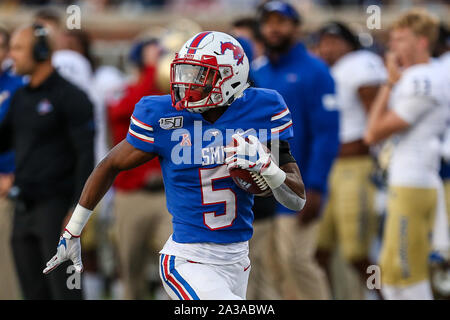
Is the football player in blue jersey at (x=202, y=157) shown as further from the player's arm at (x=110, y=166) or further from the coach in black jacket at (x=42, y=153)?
the coach in black jacket at (x=42, y=153)

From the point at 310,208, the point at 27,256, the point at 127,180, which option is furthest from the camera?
the point at 127,180

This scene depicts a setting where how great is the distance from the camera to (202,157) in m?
3.46

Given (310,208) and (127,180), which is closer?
(310,208)

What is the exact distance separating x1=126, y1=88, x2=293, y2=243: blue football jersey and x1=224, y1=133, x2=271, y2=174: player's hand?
27 cm

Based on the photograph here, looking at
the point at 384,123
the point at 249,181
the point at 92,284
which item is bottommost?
the point at 92,284

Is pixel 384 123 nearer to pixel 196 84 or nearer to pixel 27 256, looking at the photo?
pixel 196 84

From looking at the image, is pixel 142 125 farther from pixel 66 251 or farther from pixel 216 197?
pixel 66 251

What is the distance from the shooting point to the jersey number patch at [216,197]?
347cm

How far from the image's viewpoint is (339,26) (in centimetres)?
688

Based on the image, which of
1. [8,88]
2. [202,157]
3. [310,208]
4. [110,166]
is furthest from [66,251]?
[8,88]

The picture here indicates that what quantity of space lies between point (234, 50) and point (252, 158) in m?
0.60

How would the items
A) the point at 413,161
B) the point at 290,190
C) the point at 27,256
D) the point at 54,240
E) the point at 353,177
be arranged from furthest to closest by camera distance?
the point at 353,177 → the point at 413,161 → the point at 27,256 → the point at 54,240 → the point at 290,190

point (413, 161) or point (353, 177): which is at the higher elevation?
point (413, 161)
